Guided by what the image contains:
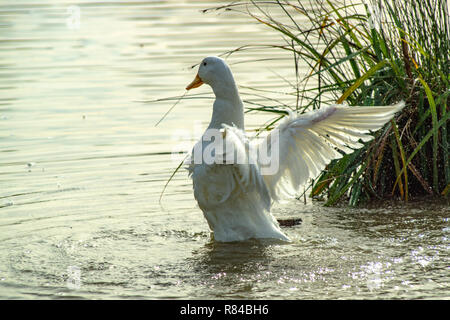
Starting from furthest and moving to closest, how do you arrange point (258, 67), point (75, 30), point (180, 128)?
point (75, 30) → point (258, 67) → point (180, 128)

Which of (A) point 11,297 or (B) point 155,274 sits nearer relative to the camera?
(A) point 11,297

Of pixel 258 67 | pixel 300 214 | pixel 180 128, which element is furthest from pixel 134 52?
pixel 300 214

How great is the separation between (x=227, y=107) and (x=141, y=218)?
1257mm

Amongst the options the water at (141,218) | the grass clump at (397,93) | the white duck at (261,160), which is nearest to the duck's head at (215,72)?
the white duck at (261,160)

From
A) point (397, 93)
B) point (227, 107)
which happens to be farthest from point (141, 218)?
point (397, 93)

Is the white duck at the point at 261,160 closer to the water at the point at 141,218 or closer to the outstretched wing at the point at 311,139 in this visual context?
the outstretched wing at the point at 311,139

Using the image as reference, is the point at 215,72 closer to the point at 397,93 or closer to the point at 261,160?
the point at 261,160

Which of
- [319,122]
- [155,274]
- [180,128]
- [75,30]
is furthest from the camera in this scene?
[75,30]

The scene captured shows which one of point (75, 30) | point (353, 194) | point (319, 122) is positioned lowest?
point (353, 194)

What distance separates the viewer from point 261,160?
529 cm

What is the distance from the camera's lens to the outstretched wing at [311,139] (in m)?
5.18
